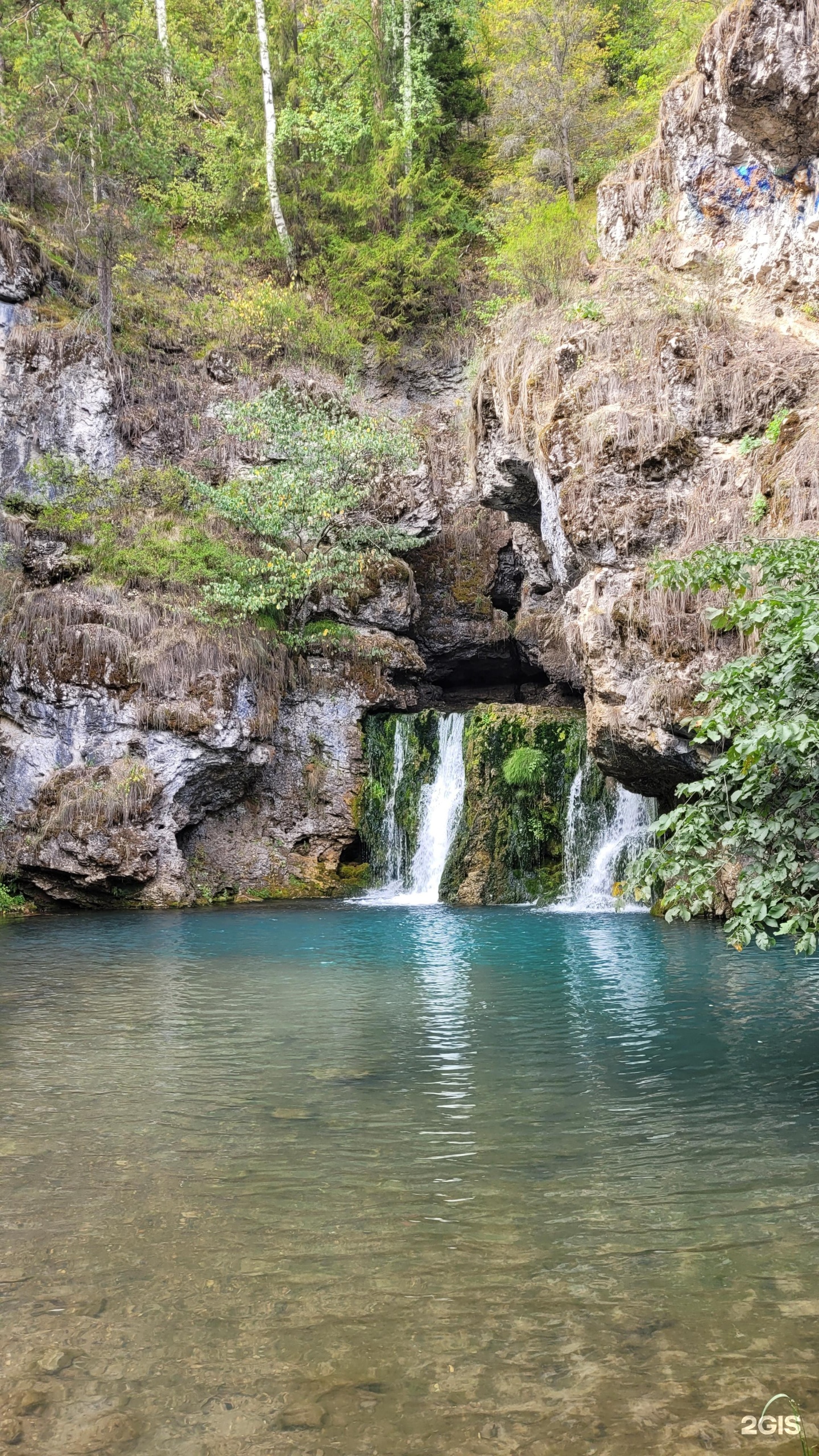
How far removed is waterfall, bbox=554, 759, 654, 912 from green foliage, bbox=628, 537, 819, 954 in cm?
Answer: 1053

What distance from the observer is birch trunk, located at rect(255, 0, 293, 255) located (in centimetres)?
2834

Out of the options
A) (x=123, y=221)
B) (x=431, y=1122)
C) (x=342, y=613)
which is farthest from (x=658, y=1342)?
(x=123, y=221)

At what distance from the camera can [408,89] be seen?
28828mm

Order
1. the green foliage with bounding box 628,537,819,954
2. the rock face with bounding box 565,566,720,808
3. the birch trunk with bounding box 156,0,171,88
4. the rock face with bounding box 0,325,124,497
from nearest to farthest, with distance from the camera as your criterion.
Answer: the green foliage with bounding box 628,537,819,954 → the rock face with bounding box 565,566,720,808 → the rock face with bounding box 0,325,124,497 → the birch trunk with bounding box 156,0,171,88

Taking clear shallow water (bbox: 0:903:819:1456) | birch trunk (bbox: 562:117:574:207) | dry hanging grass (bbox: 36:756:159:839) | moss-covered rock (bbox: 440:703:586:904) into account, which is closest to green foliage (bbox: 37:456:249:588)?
dry hanging grass (bbox: 36:756:159:839)

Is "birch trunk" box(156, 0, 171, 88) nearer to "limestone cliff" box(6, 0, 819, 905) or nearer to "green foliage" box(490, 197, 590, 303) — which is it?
"limestone cliff" box(6, 0, 819, 905)

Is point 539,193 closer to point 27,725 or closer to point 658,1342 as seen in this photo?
point 27,725

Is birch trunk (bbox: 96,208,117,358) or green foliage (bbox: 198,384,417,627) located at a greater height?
birch trunk (bbox: 96,208,117,358)

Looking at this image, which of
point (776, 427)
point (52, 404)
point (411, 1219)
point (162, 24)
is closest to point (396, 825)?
point (776, 427)

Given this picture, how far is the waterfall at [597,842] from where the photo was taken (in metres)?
17.2

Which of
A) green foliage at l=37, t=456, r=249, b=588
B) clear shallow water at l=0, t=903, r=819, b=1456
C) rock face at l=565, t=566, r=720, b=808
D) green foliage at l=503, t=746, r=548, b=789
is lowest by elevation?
clear shallow water at l=0, t=903, r=819, b=1456

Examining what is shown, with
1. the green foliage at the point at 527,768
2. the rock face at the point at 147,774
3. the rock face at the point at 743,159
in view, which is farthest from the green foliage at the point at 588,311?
the rock face at the point at 147,774

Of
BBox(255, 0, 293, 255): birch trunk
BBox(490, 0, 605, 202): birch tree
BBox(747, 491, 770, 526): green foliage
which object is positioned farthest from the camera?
BBox(255, 0, 293, 255): birch trunk

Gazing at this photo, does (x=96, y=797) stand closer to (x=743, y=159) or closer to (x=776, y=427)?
(x=776, y=427)
